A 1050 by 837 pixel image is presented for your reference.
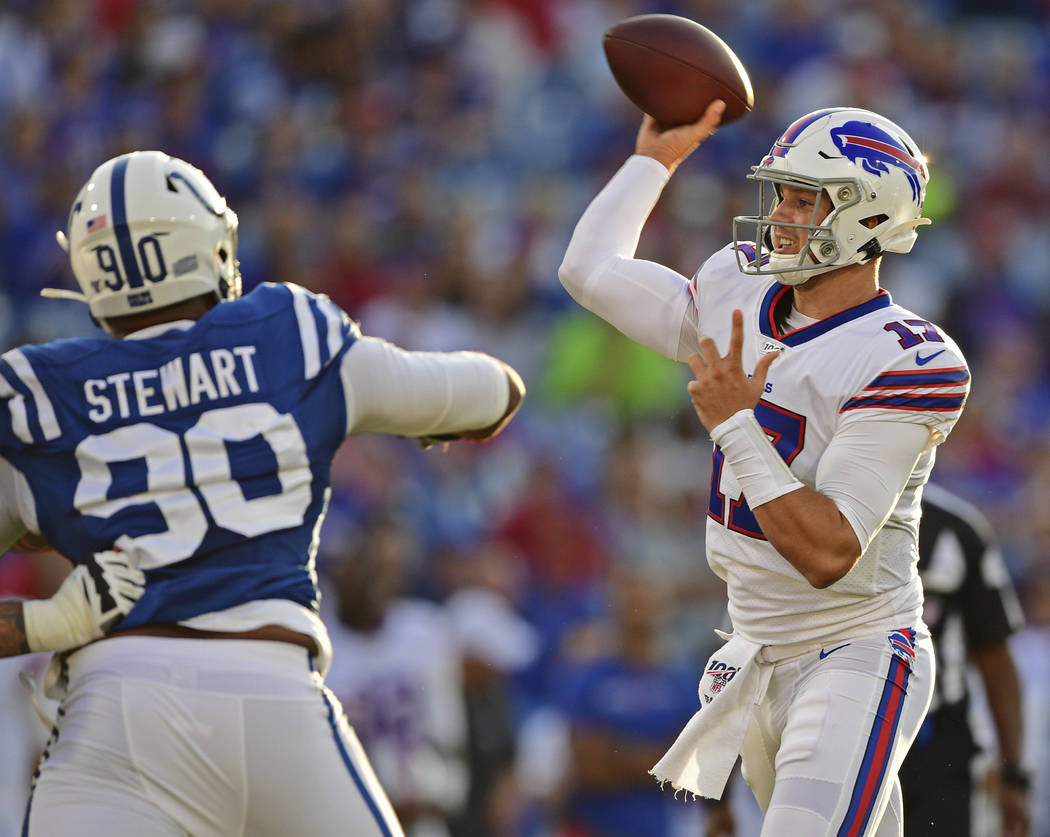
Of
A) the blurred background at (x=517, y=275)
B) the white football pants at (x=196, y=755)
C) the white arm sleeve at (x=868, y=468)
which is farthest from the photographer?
the blurred background at (x=517, y=275)

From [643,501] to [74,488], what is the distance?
16.0ft

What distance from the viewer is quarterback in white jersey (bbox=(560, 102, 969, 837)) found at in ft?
10.8

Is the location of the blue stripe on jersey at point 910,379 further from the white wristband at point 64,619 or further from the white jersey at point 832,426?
the white wristband at point 64,619

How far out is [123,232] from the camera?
10.3ft

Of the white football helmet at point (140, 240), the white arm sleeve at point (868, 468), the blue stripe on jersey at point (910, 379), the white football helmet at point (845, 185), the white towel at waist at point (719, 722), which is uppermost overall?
the white football helmet at point (140, 240)

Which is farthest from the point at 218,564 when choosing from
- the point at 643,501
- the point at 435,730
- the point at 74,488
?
the point at 643,501

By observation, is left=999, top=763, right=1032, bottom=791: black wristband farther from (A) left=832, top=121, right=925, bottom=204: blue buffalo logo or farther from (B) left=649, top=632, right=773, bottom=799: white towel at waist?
(A) left=832, top=121, right=925, bottom=204: blue buffalo logo

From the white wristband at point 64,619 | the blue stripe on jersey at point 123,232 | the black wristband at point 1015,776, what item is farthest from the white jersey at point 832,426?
the black wristband at point 1015,776

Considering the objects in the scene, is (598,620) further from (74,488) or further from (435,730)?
(74,488)

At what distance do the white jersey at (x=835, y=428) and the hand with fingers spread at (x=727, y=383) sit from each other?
0.55ft

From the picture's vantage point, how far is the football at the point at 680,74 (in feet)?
13.1

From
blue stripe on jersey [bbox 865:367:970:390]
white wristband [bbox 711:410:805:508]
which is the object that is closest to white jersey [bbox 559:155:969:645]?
blue stripe on jersey [bbox 865:367:970:390]

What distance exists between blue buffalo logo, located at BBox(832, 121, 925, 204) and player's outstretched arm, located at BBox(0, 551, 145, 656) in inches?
69.0

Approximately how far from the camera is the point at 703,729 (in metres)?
3.61
